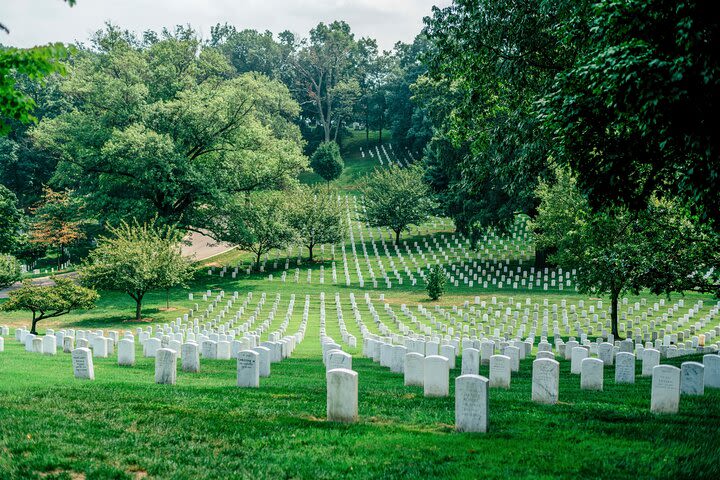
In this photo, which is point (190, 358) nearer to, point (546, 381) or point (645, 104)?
point (546, 381)

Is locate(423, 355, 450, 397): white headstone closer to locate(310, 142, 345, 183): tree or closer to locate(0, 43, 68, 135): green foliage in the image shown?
locate(0, 43, 68, 135): green foliage

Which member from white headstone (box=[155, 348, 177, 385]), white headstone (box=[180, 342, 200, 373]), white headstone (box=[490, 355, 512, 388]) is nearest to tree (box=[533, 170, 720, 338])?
white headstone (box=[490, 355, 512, 388])

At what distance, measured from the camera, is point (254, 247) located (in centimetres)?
4681

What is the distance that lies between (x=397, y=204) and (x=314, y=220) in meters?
8.37

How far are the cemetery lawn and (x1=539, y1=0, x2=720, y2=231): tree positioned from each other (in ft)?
10.6

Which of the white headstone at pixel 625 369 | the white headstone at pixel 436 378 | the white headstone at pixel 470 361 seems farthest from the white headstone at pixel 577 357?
the white headstone at pixel 436 378

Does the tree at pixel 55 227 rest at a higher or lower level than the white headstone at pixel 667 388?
higher

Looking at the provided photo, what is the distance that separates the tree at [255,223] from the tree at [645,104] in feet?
114

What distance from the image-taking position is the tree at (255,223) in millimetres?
42812

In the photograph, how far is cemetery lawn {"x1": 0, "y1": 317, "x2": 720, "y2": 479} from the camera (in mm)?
6664

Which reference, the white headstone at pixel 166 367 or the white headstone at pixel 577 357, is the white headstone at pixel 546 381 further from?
the white headstone at pixel 166 367

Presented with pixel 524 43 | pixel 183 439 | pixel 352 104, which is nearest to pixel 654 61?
pixel 183 439

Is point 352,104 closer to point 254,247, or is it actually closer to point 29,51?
point 254,247

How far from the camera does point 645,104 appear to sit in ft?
24.3
